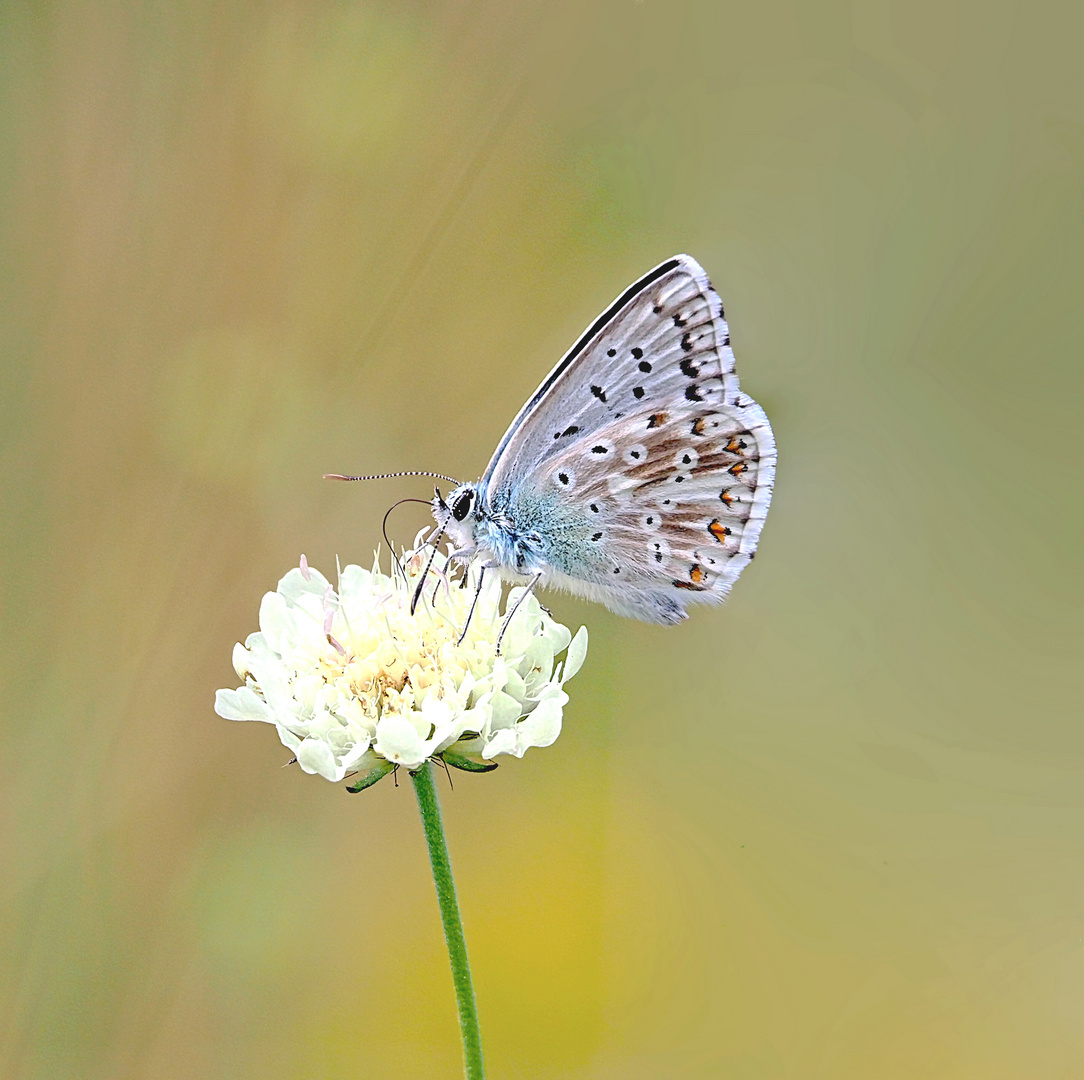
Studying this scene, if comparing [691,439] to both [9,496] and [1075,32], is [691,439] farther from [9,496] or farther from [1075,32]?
[1075,32]

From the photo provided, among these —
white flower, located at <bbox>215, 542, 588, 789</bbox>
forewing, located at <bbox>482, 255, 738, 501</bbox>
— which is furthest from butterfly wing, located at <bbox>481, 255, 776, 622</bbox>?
white flower, located at <bbox>215, 542, 588, 789</bbox>

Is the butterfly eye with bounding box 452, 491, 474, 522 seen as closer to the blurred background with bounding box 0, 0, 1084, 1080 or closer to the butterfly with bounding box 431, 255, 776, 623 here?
the butterfly with bounding box 431, 255, 776, 623

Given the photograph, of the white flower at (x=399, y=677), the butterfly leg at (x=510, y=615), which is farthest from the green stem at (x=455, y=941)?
the butterfly leg at (x=510, y=615)

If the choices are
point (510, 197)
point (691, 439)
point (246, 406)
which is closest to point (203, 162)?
point (246, 406)

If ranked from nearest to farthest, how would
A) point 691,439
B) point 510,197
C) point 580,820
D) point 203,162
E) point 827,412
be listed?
point 691,439
point 203,162
point 580,820
point 510,197
point 827,412

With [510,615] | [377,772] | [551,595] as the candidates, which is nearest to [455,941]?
[377,772]
